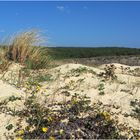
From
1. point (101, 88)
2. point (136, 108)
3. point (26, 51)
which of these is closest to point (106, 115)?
point (136, 108)

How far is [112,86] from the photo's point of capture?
300 inches

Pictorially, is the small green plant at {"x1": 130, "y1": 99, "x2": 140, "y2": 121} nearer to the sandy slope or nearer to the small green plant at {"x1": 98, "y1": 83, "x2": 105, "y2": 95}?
the sandy slope

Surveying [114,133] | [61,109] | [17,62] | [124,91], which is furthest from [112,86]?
[17,62]

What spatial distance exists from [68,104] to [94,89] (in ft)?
3.96

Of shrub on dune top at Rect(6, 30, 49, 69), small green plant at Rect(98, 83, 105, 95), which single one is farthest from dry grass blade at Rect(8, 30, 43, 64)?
small green plant at Rect(98, 83, 105, 95)

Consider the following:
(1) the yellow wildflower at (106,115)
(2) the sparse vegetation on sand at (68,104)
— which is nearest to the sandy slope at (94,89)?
(2) the sparse vegetation on sand at (68,104)

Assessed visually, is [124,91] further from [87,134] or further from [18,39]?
[18,39]

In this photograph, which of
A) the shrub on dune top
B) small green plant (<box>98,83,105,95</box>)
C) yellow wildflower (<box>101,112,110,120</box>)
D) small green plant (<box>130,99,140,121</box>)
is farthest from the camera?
the shrub on dune top

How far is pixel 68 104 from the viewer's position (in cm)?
627

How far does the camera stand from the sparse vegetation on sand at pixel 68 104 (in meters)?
5.37

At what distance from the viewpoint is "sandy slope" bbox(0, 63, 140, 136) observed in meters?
6.02

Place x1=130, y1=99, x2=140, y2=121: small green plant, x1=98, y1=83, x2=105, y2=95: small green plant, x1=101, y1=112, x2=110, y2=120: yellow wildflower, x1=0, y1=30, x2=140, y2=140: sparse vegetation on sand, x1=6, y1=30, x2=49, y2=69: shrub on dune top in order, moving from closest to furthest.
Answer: x1=0, y1=30, x2=140, y2=140: sparse vegetation on sand, x1=101, y1=112, x2=110, y2=120: yellow wildflower, x1=130, y1=99, x2=140, y2=121: small green plant, x1=98, y1=83, x2=105, y2=95: small green plant, x1=6, y1=30, x2=49, y2=69: shrub on dune top

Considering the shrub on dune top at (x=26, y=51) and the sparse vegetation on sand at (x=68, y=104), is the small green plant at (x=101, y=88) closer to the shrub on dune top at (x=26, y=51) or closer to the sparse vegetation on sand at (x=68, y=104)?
the sparse vegetation on sand at (x=68, y=104)

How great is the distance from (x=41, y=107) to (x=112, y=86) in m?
2.01
